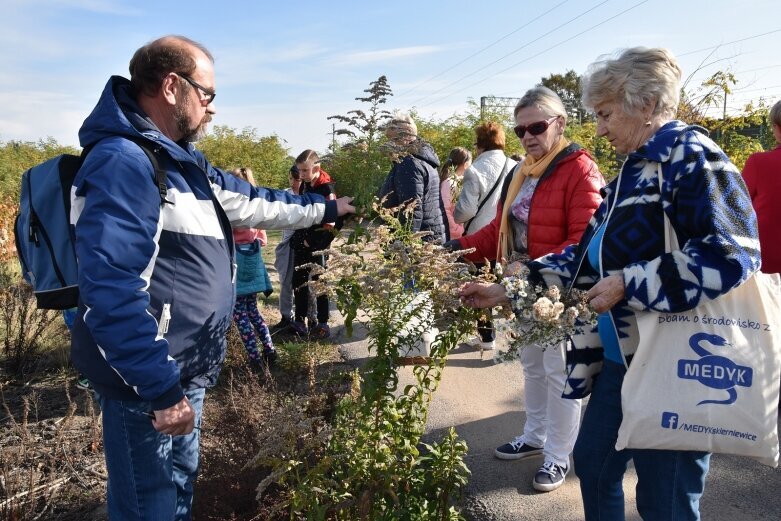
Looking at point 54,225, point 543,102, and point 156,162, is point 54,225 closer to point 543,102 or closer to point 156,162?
point 156,162

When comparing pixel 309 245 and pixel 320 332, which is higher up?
pixel 309 245

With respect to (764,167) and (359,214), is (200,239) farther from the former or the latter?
(764,167)

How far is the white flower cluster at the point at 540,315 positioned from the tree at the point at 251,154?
18399mm

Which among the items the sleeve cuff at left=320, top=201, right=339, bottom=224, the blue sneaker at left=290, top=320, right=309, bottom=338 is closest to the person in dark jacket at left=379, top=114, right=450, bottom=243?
the sleeve cuff at left=320, top=201, right=339, bottom=224

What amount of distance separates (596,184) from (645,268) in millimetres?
1254

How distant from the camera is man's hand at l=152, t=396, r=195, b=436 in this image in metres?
1.88

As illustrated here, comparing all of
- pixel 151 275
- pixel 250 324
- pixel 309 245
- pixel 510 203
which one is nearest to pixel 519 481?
pixel 510 203

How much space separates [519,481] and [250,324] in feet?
9.23

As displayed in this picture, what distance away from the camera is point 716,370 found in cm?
166

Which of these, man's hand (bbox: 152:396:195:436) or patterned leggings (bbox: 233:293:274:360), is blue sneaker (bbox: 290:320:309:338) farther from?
man's hand (bbox: 152:396:195:436)

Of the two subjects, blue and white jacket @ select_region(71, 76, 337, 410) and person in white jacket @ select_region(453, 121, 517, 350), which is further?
person in white jacket @ select_region(453, 121, 517, 350)

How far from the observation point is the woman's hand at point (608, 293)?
5.77 feet

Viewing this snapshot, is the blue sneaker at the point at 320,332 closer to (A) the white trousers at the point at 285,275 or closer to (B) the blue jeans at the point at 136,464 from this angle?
(A) the white trousers at the point at 285,275

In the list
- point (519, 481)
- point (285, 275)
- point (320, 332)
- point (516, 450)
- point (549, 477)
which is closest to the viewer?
point (549, 477)
